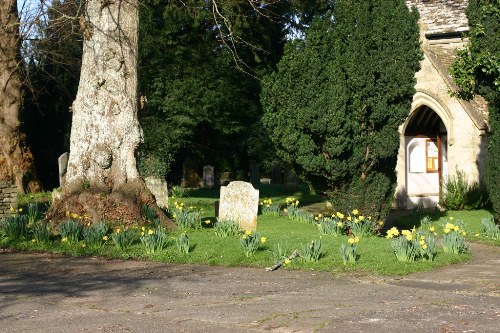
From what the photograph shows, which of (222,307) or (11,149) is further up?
(11,149)

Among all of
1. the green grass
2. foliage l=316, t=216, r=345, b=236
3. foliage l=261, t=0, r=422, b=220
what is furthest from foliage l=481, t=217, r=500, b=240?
foliage l=316, t=216, r=345, b=236

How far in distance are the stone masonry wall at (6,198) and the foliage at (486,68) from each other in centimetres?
1119

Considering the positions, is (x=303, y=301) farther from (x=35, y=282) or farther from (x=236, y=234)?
(x=236, y=234)

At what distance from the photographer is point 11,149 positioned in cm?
3073

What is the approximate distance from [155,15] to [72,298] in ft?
69.8

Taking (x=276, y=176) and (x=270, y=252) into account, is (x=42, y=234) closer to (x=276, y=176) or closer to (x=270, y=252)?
(x=270, y=252)

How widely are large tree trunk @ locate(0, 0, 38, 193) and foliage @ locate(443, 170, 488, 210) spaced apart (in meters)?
15.5

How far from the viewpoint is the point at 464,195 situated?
25516mm

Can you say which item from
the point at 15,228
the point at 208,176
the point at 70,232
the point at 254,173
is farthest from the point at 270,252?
the point at 208,176

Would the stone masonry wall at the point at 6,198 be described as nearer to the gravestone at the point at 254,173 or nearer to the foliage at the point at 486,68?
the foliage at the point at 486,68

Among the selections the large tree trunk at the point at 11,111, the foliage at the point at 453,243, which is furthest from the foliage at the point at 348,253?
the large tree trunk at the point at 11,111

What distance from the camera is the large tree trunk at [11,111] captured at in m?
28.0

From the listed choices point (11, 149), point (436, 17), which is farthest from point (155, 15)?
point (436, 17)

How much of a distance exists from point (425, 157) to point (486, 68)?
11.2 meters
